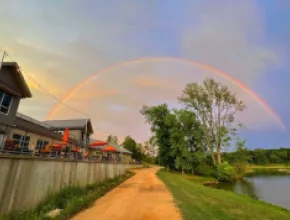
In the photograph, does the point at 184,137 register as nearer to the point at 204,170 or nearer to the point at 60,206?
the point at 204,170

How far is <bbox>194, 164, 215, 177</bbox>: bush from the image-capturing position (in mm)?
44034

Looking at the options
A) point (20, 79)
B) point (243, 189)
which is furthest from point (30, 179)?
point (243, 189)

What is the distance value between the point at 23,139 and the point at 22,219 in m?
3.34

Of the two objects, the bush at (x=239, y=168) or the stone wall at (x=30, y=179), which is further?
the bush at (x=239, y=168)

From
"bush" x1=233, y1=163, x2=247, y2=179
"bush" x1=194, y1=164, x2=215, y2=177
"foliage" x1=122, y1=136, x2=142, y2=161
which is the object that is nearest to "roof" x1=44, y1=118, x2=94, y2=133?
"bush" x1=194, y1=164, x2=215, y2=177

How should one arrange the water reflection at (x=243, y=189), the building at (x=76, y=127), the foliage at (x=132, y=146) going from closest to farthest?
the water reflection at (x=243, y=189)
the building at (x=76, y=127)
the foliage at (x=132, y=146)

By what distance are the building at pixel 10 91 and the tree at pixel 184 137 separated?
32279mm

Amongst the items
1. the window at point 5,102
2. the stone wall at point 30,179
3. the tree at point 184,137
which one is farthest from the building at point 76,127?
the stone wall at point 30,179

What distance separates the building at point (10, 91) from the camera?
54.8ft

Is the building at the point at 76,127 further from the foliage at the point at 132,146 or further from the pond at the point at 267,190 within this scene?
the foliage at the point at 132,146

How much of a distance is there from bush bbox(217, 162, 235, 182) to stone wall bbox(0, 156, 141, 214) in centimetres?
3248

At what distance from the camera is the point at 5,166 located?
7.16 meters

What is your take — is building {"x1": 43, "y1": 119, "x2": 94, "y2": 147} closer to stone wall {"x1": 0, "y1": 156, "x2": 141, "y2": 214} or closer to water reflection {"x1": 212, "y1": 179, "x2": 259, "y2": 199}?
stone wall {"x1": 0, "y1": 156, "x2": 141, "y2": 214}

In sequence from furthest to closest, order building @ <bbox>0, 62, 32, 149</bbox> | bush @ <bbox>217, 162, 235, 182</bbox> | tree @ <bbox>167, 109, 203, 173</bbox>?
Answer: 1. tree @ <bbox>167, 109, 203, 173</bbox>
2. bush @ <bbox>217, 162, 235, 182</bbox>
3. building @ <bbox>0, 62, 32, 149</bbox>
